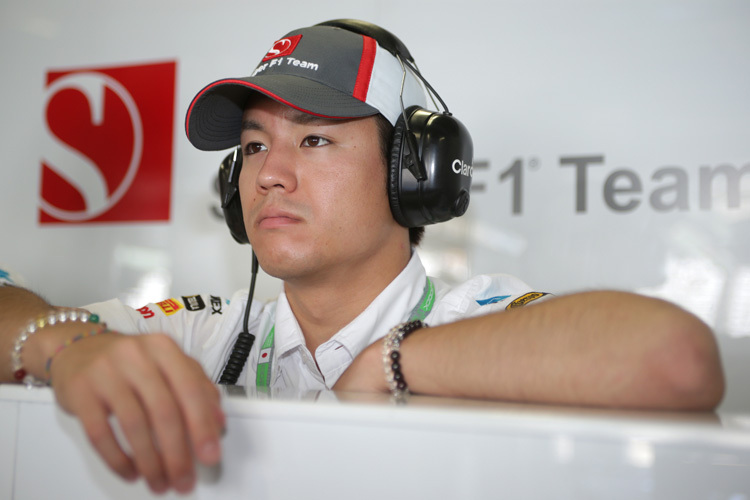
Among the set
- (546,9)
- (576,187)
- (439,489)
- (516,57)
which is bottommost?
(439,489)

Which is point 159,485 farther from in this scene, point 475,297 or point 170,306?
point 170,306

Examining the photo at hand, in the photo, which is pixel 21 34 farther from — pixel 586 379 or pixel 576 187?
pixel 586 379

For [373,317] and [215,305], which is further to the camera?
[215,305]

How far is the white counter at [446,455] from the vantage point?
351mm

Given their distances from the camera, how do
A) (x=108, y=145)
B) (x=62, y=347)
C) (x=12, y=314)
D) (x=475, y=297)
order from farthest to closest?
1. (x=108, y=145)
2. (x=475, y=297)
3. (x=12, y=314)
4. (x=62, y=347)

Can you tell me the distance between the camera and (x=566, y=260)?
154 centimetres

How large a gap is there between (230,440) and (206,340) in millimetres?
843

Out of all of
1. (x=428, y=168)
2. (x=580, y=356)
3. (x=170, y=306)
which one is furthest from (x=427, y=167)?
(x=170, y=306)

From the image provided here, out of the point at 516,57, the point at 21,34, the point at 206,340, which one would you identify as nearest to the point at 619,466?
the point at 206,340

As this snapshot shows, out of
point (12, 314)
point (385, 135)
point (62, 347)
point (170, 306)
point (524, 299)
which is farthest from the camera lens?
point (170, 306)

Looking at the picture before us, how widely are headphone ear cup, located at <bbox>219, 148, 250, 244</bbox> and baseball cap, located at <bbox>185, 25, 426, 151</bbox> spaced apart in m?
0.09

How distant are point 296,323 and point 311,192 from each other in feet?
0.85

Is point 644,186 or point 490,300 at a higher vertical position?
point 644,186

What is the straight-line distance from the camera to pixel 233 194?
1.15 m
